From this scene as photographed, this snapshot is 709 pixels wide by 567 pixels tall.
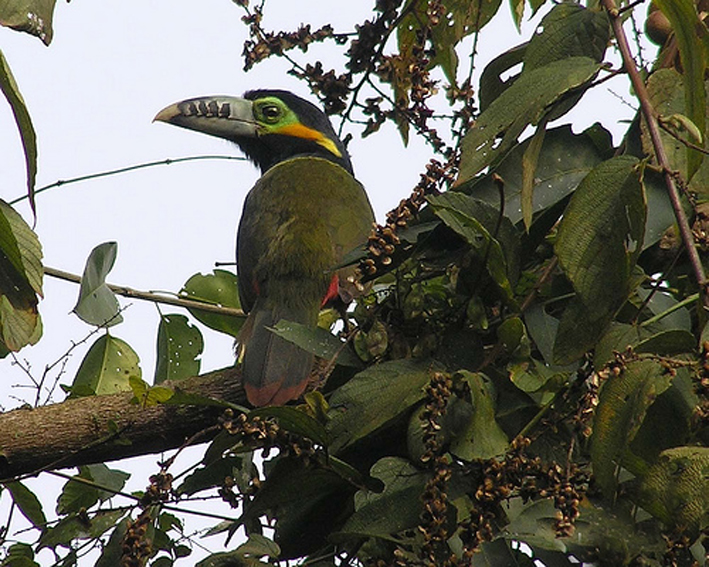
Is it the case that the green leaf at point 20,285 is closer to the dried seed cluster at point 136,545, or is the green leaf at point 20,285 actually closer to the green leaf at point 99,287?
the dried seed cluster at point 136,545

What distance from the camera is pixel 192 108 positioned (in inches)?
151

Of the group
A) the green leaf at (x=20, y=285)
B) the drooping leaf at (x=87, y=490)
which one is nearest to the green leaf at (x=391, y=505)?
the green leaf at (x=20, y=285)

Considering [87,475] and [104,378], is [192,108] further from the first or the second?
[87,475]

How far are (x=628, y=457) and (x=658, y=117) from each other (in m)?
0.51

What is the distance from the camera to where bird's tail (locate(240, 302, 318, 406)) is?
2387mm

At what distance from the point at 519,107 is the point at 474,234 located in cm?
28

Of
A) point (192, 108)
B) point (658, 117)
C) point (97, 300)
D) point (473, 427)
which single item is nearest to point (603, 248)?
point (658, 117)

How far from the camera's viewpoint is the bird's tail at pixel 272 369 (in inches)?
94.0

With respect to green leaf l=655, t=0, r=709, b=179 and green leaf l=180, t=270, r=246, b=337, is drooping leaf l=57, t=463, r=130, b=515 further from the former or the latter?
green leaf l=655, t=0, r=709, b=179

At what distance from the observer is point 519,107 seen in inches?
66.7

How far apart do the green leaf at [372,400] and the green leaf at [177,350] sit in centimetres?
111

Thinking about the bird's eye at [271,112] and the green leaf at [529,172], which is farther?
the bird's eye at [271,112]

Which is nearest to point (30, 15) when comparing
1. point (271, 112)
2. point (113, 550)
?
point (113, 550)

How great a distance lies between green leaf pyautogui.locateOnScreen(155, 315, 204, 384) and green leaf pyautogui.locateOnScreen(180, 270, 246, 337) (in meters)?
0.07
